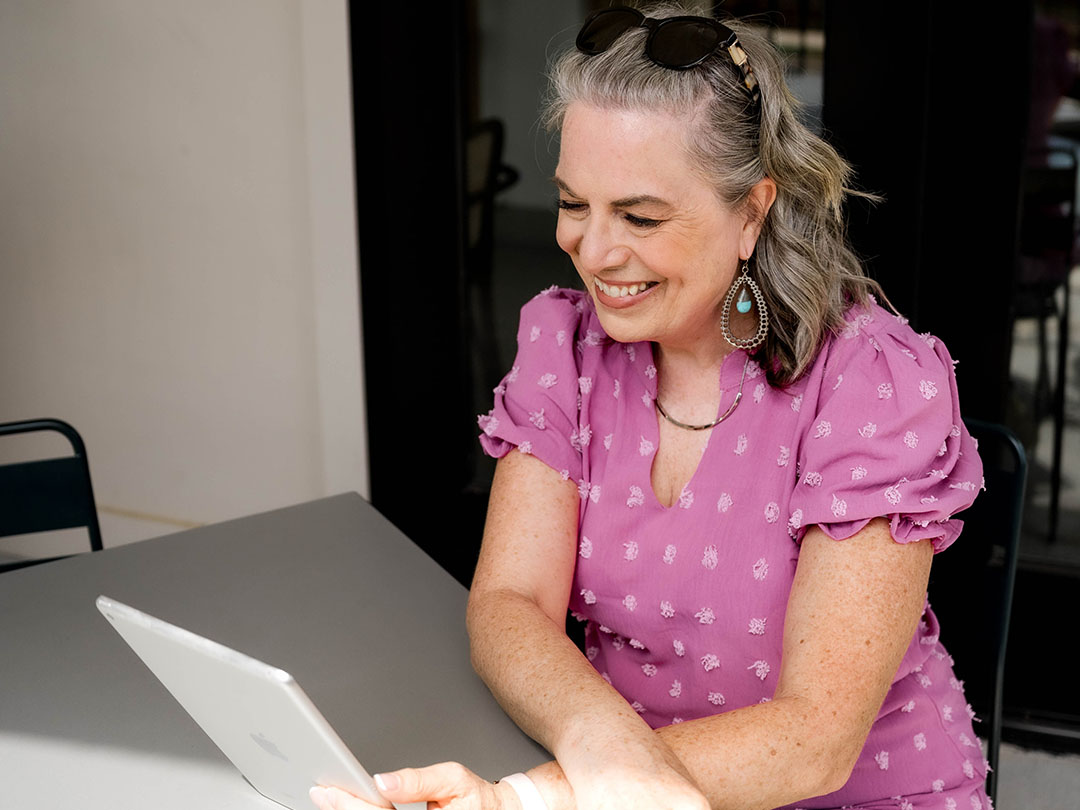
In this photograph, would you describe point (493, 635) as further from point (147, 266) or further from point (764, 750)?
point (147, 266)

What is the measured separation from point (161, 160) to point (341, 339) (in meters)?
0.73

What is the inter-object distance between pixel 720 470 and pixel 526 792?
51 cm

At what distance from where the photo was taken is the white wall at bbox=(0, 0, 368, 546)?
2.90 meters

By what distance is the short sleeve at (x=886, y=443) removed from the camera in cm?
128

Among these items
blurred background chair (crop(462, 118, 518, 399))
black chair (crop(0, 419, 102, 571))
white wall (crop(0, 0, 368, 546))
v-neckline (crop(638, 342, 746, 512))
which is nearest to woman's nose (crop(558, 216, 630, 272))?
v-neckline (crop(638, 342, 746, 512))

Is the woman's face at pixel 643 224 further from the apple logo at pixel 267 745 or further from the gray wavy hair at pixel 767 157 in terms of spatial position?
the apple logo at pixel 267 745

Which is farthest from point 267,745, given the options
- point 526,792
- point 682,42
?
point 682,42

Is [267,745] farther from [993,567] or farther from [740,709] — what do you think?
[993,567]

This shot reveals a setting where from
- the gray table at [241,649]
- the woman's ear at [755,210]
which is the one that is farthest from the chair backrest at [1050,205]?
the gray table at [241,649]

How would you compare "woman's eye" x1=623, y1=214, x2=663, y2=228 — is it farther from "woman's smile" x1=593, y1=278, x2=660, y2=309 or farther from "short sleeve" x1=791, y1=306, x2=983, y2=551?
"short sleeve" x1=791, y1=306, x2=983, y2=551

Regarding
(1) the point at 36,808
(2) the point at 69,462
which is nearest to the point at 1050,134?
(2) the point at 69,462

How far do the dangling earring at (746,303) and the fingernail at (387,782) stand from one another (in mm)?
696

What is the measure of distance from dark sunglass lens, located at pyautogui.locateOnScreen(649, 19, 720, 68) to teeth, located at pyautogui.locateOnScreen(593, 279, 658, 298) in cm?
25

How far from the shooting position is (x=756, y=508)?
1.42 metres
